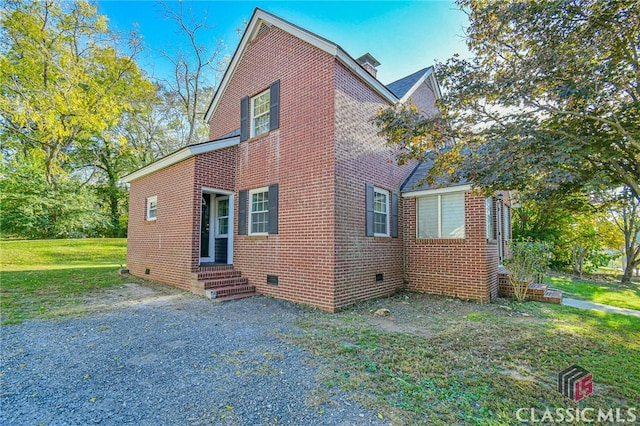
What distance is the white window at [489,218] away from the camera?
8326 millimetres

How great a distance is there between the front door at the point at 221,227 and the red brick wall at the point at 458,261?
5.69 m

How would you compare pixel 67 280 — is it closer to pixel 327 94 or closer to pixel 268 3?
pixel 327 94

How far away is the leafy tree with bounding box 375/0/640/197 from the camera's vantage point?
13.5ft

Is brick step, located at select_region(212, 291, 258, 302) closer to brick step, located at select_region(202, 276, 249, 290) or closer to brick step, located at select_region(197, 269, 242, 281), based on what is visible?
brick step, located at select_region(202, 276, 249, 290)

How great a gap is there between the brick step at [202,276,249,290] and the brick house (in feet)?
0.15

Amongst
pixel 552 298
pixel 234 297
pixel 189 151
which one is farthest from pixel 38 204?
pixel 552 298

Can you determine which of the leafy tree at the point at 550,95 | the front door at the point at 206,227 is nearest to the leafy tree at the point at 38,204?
the front door at the point at 206,227

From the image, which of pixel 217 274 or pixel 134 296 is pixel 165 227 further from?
pixel 217 274

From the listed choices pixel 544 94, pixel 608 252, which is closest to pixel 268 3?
pixel 544 94

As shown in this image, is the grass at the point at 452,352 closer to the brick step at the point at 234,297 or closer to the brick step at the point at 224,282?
the brick step at the point at 234,297

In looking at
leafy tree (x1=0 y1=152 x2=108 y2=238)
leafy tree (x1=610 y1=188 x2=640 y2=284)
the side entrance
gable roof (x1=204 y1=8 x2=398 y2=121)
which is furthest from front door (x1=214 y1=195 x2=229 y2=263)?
leafy tree (x1=610 y1=188 x2=640 y2=284)

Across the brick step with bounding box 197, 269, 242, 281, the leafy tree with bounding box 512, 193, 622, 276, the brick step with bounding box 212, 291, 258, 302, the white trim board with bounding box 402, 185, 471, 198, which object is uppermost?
the white trim board with bounding box 402, 185, 471, 198

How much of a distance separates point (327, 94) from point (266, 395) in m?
6.34

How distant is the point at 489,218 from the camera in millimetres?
8922
